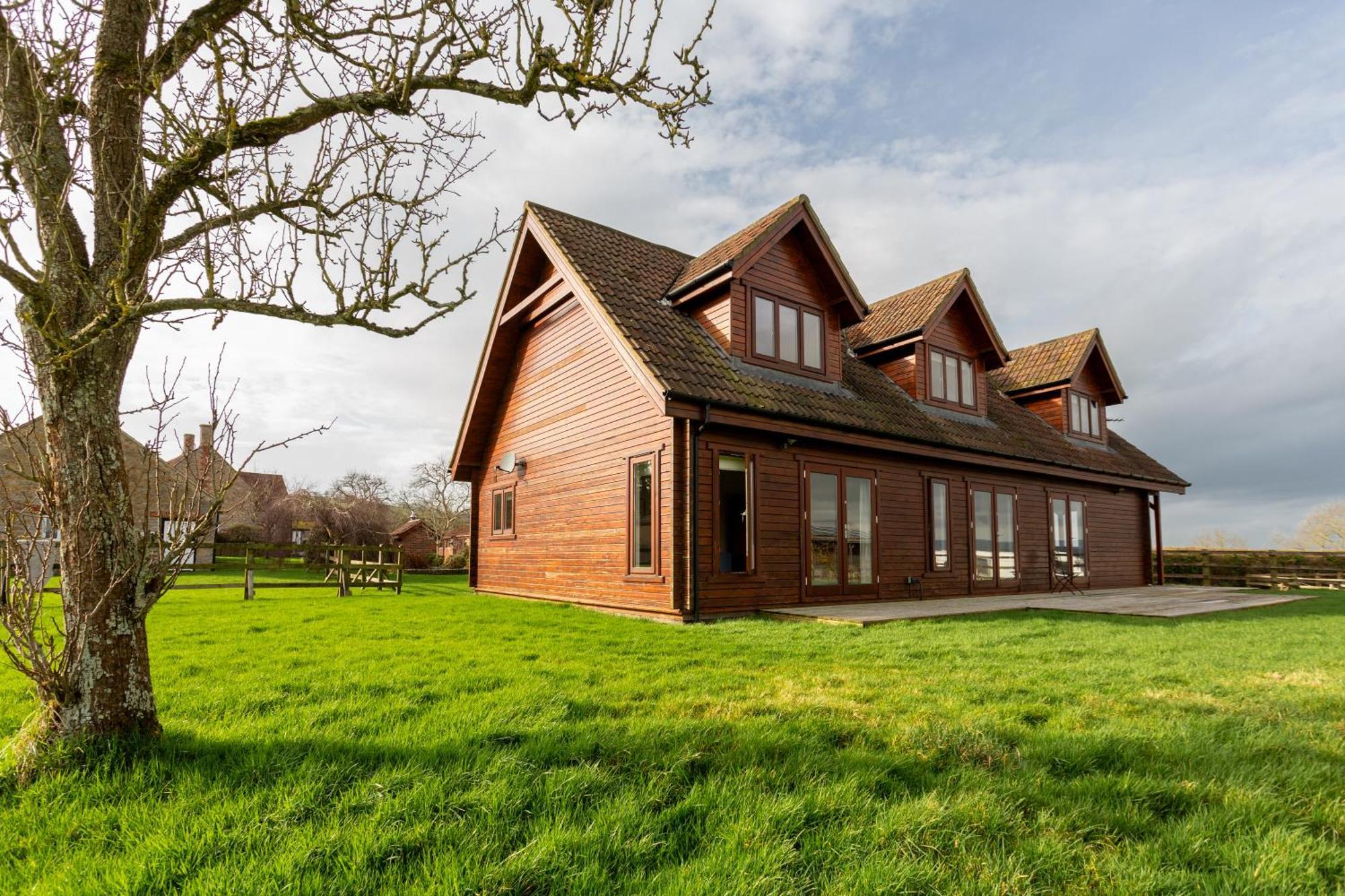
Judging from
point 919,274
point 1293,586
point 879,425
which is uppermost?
point 919,274

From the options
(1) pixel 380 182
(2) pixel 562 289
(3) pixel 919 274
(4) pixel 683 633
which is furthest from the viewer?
(3) pixel 919 274

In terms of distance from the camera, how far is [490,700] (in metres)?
4.34

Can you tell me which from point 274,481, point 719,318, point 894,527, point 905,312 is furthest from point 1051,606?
point 274,481

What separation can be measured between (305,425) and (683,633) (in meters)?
5.31

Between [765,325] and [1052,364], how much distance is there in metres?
11.2

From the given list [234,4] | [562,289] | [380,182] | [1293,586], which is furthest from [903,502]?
[1293,586]

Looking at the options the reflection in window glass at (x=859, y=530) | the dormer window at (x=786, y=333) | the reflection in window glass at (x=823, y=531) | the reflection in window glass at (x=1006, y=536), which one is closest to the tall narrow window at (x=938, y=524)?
the reflection in window glass at (x=859, y=530)

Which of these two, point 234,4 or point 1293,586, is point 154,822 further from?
point 1293,586

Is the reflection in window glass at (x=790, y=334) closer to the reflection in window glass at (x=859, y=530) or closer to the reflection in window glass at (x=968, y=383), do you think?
the reflection in window glass at (x=859, y=530)

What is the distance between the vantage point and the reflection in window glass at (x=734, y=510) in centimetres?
1024

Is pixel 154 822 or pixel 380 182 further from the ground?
pixel 380 182

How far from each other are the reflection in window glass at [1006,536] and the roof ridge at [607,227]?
344 inches

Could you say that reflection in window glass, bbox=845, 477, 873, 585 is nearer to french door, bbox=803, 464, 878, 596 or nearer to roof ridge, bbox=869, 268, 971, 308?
french door, bbox=803, 464, 878, 596

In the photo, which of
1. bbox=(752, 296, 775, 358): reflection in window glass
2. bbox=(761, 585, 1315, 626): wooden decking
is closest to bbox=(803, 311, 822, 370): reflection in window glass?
bbox=(752, 296, 775, 358): reflection in window glass
